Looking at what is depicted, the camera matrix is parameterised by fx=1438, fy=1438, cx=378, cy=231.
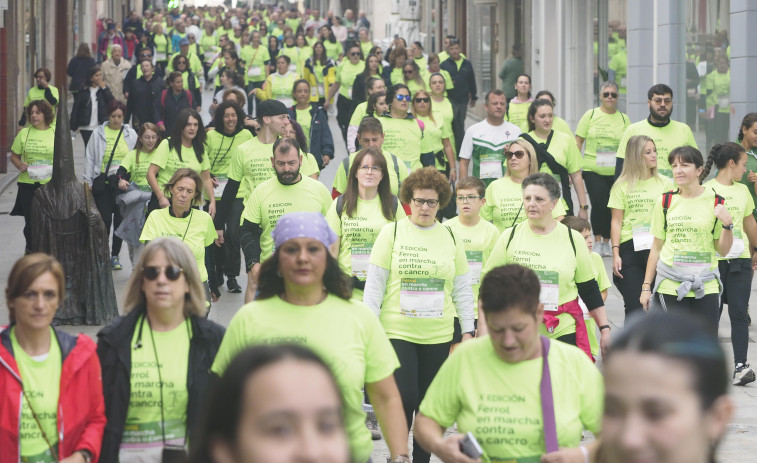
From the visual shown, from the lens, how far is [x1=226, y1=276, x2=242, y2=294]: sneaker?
1349 cm

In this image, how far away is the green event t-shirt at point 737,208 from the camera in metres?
9.59

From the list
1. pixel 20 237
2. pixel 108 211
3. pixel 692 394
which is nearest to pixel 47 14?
pixel 20 237

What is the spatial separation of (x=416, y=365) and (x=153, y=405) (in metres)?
2.36

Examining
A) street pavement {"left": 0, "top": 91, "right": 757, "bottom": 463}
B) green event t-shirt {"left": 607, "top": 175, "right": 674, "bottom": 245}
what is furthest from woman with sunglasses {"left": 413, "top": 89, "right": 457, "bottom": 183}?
green event t-shirt {"left": 607, "top": 175, "right": 674, "bottom": 245}

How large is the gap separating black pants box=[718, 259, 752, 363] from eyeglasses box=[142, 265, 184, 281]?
17.4 ft

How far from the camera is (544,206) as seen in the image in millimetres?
7383

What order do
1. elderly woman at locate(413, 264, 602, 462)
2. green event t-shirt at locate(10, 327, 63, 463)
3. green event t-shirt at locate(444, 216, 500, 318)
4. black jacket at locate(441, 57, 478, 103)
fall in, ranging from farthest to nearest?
black jacket at locate(441, 57, 478, 103) → green event t-shirt at locate(444, 216, 500, 318) → green event t-shirt at locate(10, 327, 63, 463) → elderly woman at locate(413, 264, 602, 462)

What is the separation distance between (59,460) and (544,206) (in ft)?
10.6

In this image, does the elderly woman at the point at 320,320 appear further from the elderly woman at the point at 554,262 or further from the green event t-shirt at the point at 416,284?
the elderly woman at the point at 554,262

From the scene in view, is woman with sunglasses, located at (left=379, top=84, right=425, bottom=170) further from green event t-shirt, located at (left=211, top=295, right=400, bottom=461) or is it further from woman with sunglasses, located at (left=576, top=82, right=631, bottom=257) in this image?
green event t-shirt, located at (left=211, top=295, right=400, bottom=461)

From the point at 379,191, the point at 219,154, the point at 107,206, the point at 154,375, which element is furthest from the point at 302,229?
the point at 107,206

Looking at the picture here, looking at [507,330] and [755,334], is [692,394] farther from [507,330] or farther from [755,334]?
[755,334]

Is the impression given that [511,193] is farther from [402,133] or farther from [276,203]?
[402,133]

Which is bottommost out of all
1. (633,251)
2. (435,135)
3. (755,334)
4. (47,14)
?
(755,334)
